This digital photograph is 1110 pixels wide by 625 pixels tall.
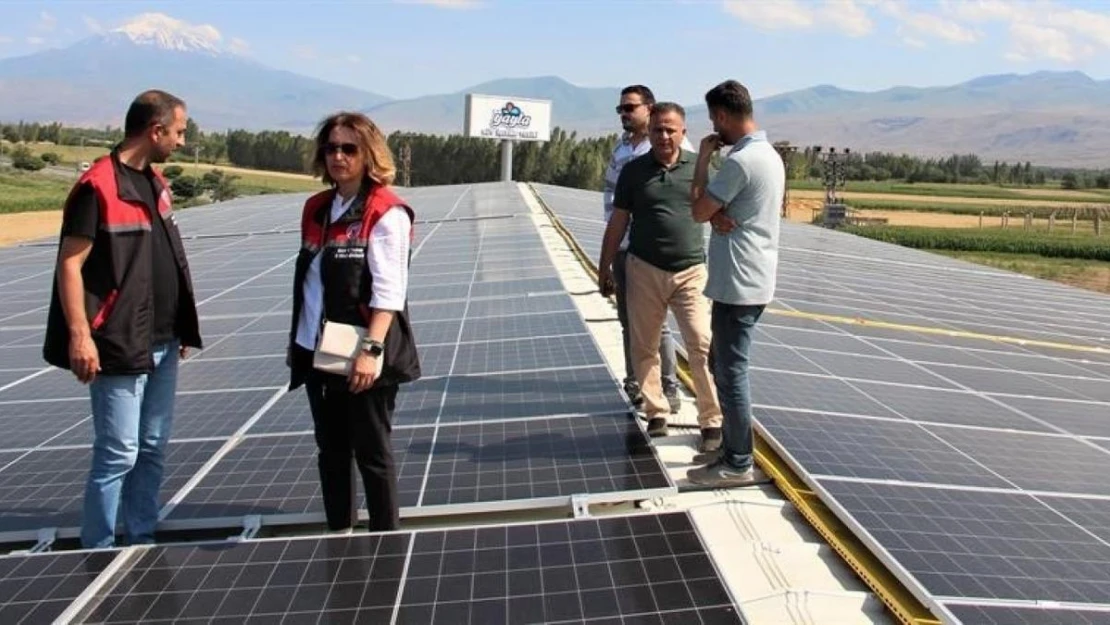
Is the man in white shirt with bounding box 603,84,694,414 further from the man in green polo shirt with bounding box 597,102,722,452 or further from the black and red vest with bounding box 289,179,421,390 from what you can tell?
the black and red vest with bounding box 289,179,421,390

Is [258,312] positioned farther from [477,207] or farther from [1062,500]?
[477,207]

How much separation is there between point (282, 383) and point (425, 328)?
73.6 inches

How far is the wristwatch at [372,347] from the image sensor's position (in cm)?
344

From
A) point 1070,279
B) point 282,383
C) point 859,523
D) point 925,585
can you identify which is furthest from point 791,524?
point 1070,279

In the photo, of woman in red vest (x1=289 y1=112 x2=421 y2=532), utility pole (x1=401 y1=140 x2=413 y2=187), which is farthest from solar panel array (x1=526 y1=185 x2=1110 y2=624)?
utility pole (x1=401 y1=140 x2=413 y2=187)

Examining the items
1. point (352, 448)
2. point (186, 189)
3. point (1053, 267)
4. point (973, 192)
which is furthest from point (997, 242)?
point (973, 192)

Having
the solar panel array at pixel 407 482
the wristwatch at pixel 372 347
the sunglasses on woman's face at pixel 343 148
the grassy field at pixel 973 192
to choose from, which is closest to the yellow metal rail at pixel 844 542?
the solar panel array at pixel 407 482

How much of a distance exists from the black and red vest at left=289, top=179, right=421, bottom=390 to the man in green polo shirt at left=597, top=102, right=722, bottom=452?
1933 mm

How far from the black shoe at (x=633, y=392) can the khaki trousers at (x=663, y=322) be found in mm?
432

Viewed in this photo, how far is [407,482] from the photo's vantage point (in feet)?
14.0

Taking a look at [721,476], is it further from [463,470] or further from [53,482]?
[53,482]

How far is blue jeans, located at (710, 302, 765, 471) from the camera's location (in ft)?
14.3

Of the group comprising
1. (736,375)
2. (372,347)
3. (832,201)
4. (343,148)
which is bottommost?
(736,375)

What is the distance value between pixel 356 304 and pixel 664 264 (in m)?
2.17
